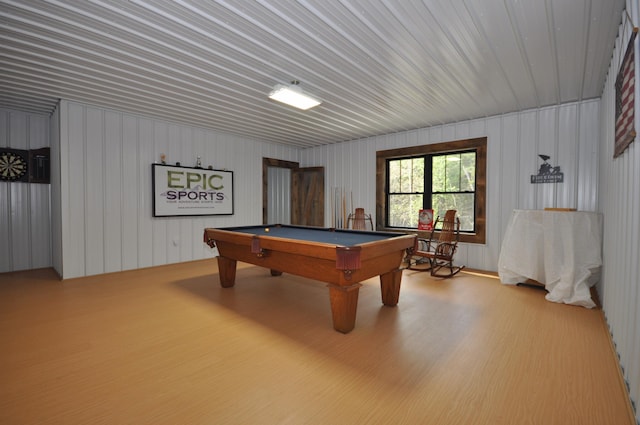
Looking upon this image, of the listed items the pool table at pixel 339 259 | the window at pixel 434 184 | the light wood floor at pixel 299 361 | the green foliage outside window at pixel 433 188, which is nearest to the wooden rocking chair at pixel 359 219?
the window at pixel 434 184

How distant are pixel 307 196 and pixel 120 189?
4.18 meters

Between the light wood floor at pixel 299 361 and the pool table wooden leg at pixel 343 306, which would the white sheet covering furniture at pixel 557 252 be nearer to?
the light wood floor at pixel 299 361

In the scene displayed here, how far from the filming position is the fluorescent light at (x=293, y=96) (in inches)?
144

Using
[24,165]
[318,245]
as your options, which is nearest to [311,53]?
[318,245]

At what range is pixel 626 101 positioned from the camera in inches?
83.7

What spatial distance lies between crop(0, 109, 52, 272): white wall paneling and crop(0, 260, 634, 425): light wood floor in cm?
184

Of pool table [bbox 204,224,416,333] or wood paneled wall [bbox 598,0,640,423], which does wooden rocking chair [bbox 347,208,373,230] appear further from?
wood paneled wall [bbox 598,0,640,423]

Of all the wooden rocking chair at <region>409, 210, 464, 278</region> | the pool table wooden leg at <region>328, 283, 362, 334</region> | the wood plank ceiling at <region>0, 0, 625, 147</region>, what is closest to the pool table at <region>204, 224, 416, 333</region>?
the pool table wooden leg at <region>328, 283, 362, 334</region>

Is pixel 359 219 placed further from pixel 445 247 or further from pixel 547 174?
pixel 547 174

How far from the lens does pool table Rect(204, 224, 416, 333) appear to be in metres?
2.60

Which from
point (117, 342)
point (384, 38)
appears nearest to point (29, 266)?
point (117, 342)

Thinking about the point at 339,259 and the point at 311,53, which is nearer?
the point at 339,259

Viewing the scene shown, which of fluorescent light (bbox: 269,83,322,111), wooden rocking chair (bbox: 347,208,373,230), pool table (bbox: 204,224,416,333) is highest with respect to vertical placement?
fluorescent light (bbox: 269,83,322,111)

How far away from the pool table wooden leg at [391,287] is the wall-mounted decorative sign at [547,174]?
3078 mm
